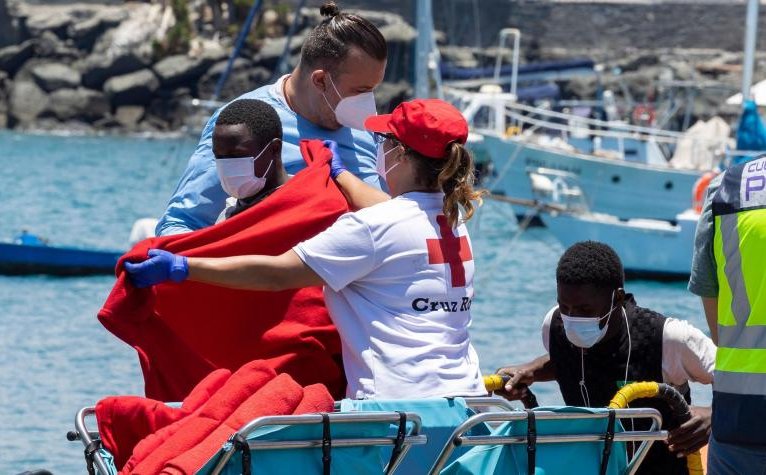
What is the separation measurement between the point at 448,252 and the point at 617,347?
2.15ft

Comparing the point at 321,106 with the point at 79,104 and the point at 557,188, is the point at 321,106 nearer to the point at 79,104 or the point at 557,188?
the point at 557,188

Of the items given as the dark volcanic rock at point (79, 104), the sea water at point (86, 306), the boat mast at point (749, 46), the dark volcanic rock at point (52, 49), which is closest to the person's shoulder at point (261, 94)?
the sea water at point (86, 306)

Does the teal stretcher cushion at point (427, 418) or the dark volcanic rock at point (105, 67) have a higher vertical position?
the teal stretcher cushion at point (427, 418)

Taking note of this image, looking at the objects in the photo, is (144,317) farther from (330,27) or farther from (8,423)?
(8,423)

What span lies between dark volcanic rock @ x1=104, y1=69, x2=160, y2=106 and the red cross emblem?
49.7 m

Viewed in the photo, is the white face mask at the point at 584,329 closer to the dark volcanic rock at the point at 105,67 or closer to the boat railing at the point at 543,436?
the boat railing at the point at 543,436

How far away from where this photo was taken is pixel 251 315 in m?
4.07

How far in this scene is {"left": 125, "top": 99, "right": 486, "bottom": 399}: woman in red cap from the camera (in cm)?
380

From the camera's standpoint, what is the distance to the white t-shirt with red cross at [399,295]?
3801mm

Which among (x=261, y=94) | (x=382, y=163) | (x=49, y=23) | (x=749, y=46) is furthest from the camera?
(x=49, y=23)

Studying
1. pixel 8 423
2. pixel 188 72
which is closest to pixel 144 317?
pixel 8 423

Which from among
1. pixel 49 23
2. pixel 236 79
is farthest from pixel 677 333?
pixel 49 23

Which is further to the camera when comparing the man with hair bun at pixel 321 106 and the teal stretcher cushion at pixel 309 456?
the man with hair bun at pixel 321 106

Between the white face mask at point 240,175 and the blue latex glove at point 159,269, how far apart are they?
1.37 feet
